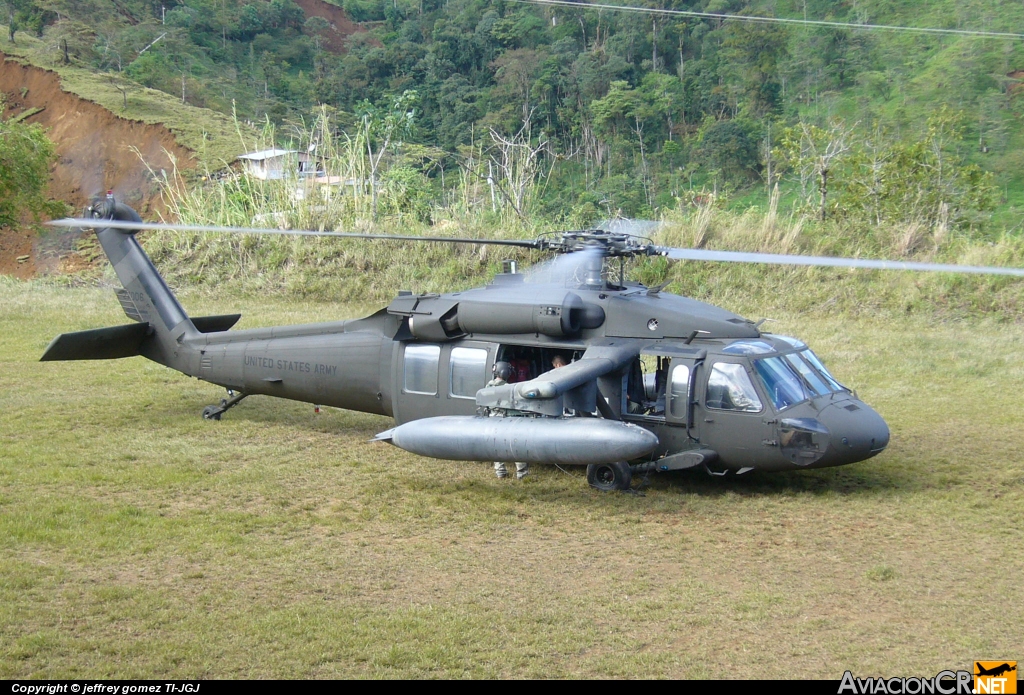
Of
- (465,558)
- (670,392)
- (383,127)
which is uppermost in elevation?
(383,127)

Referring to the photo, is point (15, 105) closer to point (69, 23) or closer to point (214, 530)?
point (69, 23)

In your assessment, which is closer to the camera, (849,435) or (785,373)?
(849,435)

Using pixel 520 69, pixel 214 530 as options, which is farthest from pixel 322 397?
pixel 520 69

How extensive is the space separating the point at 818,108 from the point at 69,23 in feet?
120

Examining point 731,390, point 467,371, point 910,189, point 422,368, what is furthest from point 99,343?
point 910,189

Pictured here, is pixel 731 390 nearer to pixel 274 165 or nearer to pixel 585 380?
pixel 585 380

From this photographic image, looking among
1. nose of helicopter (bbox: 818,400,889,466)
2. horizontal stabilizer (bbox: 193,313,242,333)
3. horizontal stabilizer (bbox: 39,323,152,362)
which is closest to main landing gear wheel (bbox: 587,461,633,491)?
nose of helicopter (bbox: 818,400,889,466)

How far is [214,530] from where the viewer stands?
24.9ft

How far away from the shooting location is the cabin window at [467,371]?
8938mm

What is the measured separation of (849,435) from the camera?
310 inches

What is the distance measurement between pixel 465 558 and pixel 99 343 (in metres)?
5.82

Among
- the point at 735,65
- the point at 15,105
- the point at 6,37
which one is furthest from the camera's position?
the point at 735,65

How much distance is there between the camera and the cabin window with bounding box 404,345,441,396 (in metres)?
9.21

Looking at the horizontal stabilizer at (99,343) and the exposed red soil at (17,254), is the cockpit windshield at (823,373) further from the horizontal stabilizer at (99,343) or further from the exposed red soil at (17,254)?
the exposed red soil at (17,254)
